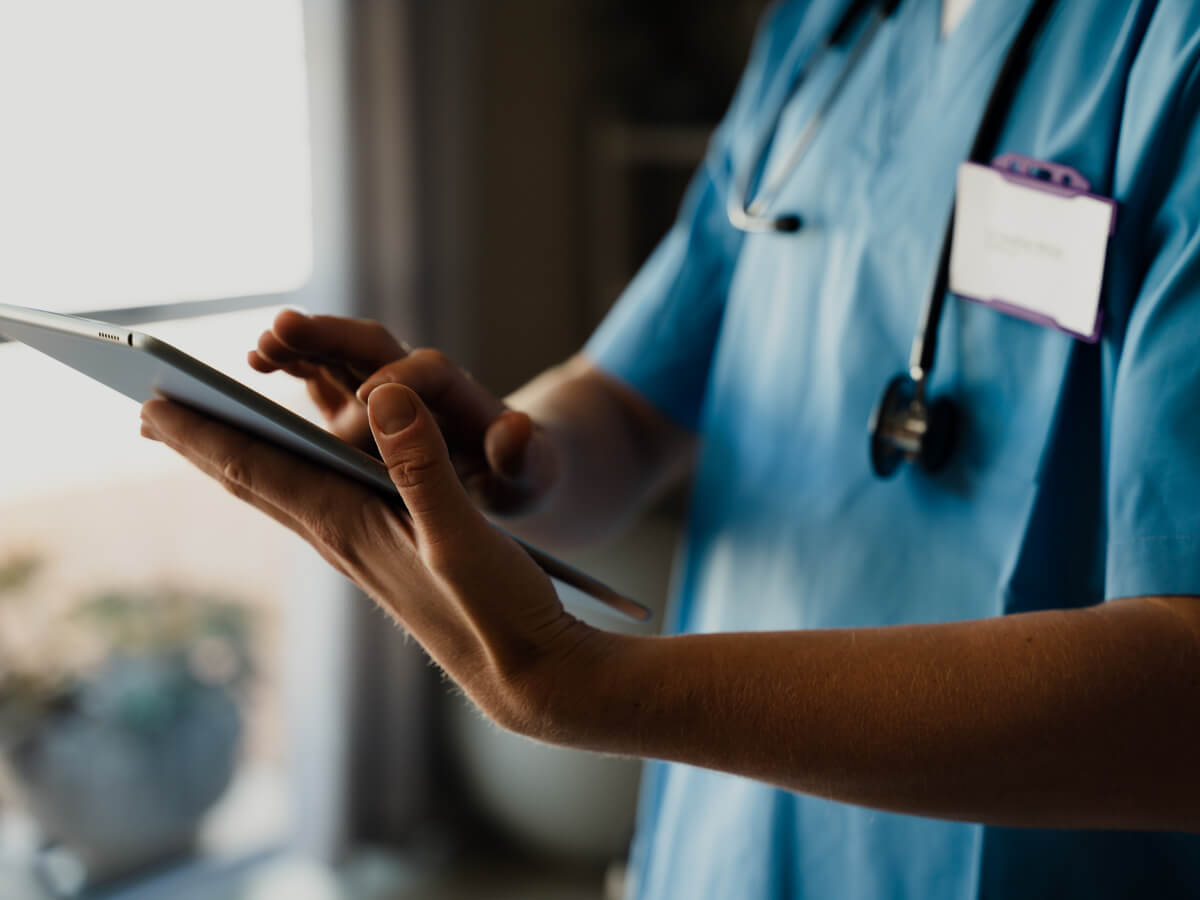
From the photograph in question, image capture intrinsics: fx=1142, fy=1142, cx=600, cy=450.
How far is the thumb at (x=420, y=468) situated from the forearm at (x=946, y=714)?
0.33ft

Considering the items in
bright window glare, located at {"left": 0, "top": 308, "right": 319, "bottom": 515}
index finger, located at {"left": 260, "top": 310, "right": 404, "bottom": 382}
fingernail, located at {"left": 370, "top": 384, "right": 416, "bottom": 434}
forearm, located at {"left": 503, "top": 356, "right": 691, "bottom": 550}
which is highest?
fingernail, located at {"left": 370, "top": 384, "right": 416, "bottom": 434}

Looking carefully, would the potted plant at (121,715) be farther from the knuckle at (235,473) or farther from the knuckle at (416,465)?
the knuckle at (416,465)

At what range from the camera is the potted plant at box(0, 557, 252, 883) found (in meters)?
1.80

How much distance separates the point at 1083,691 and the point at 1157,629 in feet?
0.16

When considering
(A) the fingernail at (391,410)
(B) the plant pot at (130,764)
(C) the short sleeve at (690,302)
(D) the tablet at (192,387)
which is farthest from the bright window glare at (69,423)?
(A) the fingernail at (391,410)

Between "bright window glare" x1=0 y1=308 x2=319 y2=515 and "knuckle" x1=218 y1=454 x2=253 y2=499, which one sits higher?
"knuckle" x1=218 y1=454 x2=253 y2=499

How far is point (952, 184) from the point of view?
2.51 ft

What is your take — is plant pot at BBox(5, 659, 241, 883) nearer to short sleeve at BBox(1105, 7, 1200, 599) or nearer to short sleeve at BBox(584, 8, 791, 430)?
short sleeve at BBox(584, 8, 791, 430)

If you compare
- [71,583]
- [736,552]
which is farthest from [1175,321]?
[71,583]

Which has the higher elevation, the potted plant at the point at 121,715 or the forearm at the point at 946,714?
the forearm at the point at 946,714

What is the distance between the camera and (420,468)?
49cm

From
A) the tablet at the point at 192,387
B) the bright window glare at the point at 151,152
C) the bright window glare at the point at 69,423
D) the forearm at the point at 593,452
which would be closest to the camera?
the tablet at the point at 192,387

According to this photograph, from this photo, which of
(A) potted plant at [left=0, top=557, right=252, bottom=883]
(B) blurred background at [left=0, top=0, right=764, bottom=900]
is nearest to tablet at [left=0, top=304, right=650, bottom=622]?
(B) blurred background at [left=0, top=0, right=764, bottom=900]

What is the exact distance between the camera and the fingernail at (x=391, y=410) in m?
0.50
